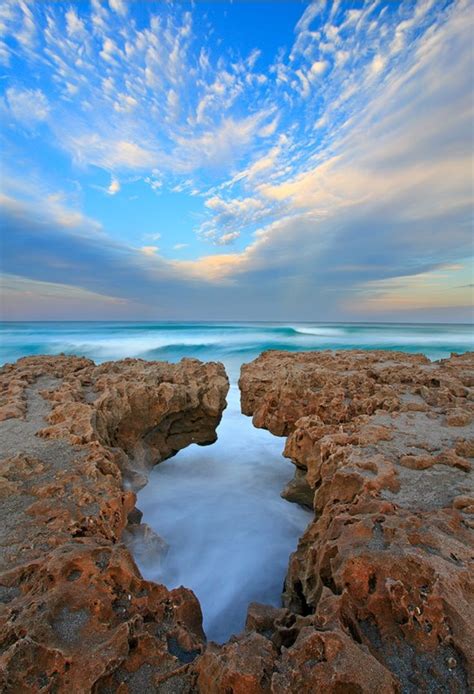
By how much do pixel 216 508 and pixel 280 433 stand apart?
1590 mm

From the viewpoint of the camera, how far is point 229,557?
15.2 feet

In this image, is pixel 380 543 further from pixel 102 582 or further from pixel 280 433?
pixel 280 433

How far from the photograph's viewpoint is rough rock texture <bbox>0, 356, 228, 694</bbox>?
5.23ft

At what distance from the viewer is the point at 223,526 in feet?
17.5

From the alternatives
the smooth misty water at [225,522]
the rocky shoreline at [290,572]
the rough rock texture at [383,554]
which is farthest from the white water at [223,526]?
the rough rock texture at [383,554]

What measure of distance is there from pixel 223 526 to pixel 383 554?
3763 millimetres

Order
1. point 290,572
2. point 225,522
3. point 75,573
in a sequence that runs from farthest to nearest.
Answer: point 225,522 → point 290,572 → point 75,573

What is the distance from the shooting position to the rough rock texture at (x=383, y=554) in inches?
61.7

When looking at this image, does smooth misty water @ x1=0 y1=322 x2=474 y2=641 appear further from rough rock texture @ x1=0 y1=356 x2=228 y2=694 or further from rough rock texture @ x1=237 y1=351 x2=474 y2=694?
A: rough rock texture @ x1=237 y1=351 x2=474 y2=694

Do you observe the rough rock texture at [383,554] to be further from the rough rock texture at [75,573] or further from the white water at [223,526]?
the white water at [223,526]

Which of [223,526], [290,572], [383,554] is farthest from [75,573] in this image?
[223,526]

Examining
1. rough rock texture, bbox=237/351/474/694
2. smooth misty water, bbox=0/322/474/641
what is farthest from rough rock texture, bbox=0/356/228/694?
smooth misty water, bbox=0/322/474/641

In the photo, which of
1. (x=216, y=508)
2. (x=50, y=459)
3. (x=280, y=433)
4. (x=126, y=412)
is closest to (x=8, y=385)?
(x=126, y=412)

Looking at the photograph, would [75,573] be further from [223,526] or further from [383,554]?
[223,526]
